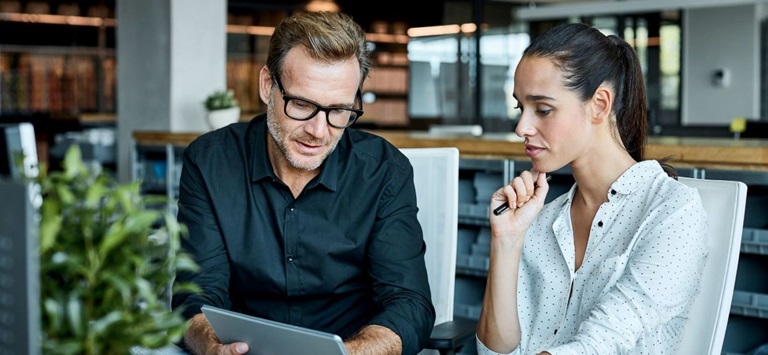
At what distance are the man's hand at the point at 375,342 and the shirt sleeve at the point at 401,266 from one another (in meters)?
0.02

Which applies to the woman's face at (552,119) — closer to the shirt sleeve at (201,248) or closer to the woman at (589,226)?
the woman at (589,226)

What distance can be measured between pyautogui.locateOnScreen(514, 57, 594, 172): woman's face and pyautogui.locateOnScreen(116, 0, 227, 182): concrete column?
436cm

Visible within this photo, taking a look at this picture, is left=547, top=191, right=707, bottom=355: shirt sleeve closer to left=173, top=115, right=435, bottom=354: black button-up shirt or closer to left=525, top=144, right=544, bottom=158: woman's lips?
left=525, top=144, right=544, bottom=158: woman's lips

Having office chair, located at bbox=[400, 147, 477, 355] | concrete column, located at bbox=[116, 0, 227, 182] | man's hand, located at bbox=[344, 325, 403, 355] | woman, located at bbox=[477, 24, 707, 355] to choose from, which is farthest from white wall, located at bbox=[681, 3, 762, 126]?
man's hand, located at bbox=[344, 325, 403, 355]

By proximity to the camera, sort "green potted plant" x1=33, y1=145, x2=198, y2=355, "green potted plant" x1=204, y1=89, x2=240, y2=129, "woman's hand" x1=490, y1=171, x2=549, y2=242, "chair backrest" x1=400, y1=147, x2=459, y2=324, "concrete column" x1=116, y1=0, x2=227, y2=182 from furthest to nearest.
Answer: "concrete column" x1=116, y1=0, x2=227, y2=182
"green potted plant" x1=204, y1=89, x2=240, y2=129
"chair backrest" x1=400, y1=147, x2=459, y2=324
"woman's hand" x1=490, y1=171, x2=549, y2=242
"green potted plant" x1=33, y1=145, x2=198, y2=355

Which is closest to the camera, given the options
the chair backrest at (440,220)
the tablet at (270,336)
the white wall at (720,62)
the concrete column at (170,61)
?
the tablet at (270,336)

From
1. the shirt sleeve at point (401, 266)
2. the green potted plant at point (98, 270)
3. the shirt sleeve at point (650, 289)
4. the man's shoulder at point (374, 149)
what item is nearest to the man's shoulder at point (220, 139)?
the man's shoulder at point (374, 149)

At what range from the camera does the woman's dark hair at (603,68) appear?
175 cm

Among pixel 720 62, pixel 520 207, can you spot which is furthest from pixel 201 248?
pixel 720 62

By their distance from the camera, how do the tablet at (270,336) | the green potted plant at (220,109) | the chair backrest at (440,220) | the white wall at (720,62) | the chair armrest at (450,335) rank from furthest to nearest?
the white wall at (720,62) < the green potted plant at (220,109) < the chair backrest at (440,220) < the chair armrest at (450,335) < the tablet at (270,336)

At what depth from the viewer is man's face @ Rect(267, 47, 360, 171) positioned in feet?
6.20

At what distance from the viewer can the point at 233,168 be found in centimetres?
209

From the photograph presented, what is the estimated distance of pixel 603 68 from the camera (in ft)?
5.82

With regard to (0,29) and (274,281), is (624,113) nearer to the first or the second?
(274,281)
